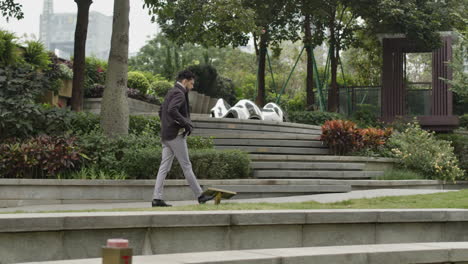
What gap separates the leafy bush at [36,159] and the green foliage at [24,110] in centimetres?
103

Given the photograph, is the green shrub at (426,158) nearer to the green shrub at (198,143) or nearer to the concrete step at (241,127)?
the concrete step at (241,127)

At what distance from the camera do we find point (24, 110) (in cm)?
1317

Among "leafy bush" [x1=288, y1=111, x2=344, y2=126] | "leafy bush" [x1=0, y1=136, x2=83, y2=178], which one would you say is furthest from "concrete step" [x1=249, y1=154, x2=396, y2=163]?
"leafy bush" [x1=288, y1=111, x2=344, y2=126]

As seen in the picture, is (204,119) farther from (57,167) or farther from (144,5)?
(57,167)

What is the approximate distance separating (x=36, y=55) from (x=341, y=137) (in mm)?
9284

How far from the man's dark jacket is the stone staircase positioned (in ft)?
14.8

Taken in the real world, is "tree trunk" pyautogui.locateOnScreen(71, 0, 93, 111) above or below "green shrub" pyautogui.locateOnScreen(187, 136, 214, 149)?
above

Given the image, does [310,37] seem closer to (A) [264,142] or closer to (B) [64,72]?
(B) [64,72]

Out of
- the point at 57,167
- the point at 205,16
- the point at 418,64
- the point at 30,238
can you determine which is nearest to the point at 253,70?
the point at 418,64

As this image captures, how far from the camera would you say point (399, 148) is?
1675cm

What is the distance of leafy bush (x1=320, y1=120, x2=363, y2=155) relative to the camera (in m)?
15.9

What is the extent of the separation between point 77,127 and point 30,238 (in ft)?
30.1

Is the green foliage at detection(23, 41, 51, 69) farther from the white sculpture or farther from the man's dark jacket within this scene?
the man's dark jacket

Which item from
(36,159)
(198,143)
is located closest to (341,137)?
(198,143)
